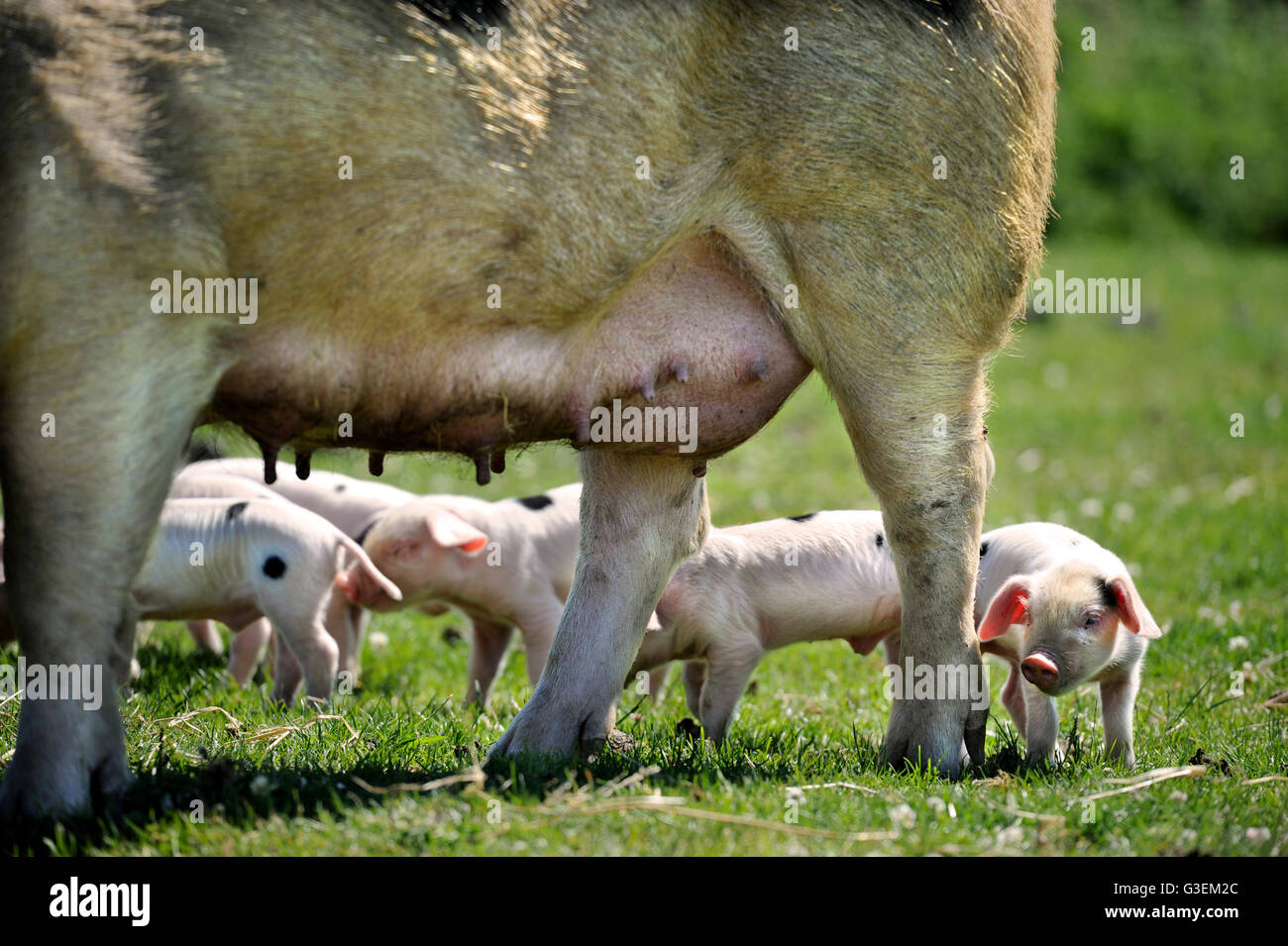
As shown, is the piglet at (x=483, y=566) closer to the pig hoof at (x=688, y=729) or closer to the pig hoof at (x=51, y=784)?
the pig hoof at (x=688, y=729)

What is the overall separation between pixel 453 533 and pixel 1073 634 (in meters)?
2.27

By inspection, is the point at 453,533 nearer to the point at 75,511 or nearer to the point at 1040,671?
the point at 1040,671

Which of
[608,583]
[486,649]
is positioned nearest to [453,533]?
[486,649]

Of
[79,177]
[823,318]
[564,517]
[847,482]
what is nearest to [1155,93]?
[847,482]

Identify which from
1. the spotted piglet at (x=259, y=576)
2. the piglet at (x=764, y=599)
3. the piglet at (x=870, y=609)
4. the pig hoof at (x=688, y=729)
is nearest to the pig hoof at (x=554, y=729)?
the pig hoof at (x=688, y=729)

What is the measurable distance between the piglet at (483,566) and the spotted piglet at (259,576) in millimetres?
175

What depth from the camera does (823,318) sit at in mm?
4246

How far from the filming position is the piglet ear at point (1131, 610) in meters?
4.77

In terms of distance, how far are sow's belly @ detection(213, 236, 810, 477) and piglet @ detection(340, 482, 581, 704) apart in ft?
5.18

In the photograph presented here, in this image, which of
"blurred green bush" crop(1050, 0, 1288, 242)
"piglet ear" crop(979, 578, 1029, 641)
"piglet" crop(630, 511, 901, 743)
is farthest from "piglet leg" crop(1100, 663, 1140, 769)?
"blurred green bush" crop(1050, 0, 1288, 242)

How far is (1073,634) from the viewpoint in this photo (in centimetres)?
480

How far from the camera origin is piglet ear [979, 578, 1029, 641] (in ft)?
16.1

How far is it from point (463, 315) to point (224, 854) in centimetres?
144

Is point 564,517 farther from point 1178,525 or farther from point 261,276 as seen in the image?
point 1178,525
